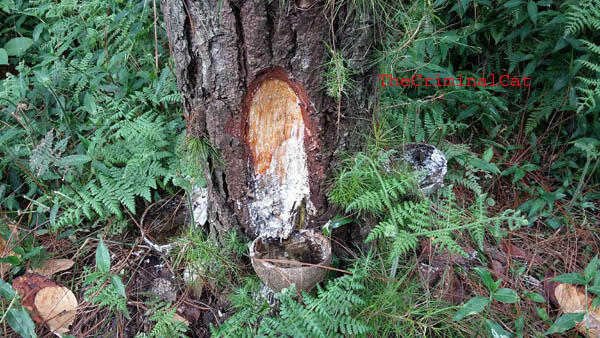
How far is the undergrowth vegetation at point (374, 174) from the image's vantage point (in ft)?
6.14

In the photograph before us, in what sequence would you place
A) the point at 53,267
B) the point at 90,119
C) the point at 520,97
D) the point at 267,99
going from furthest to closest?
the point at 520,97 < the point at 90,119 < the point at 53,267 < the point at 267,99

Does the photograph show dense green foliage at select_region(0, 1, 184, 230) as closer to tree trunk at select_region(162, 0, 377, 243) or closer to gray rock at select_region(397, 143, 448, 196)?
tree trunk at select_region(162, 0, 377, 243)

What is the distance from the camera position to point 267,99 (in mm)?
1771

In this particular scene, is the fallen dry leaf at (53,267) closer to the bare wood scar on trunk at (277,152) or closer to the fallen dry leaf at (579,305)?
the bare wood scar on trunk at (277,152)

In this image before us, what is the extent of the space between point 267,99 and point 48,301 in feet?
4.86

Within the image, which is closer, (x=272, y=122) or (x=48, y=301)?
(x=272, y=122)

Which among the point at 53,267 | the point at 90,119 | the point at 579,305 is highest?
the point at 90,119

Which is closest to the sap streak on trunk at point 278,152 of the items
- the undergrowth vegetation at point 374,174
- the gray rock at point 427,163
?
the undergrowth vegetation at point 374,174

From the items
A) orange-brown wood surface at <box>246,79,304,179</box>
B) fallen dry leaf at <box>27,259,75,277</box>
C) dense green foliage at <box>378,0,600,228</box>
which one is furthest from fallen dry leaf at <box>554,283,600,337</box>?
fallen dry leaf at <box>27,259,75,277</box>

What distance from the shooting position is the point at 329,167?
1.94m

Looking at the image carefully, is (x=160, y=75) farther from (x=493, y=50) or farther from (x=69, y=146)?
(x=493, y=50)

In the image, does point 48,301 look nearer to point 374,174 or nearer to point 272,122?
point 272,122

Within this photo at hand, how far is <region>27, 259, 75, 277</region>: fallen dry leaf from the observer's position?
227 centimetres

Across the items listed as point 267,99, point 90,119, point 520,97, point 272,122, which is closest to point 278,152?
point 272,122
